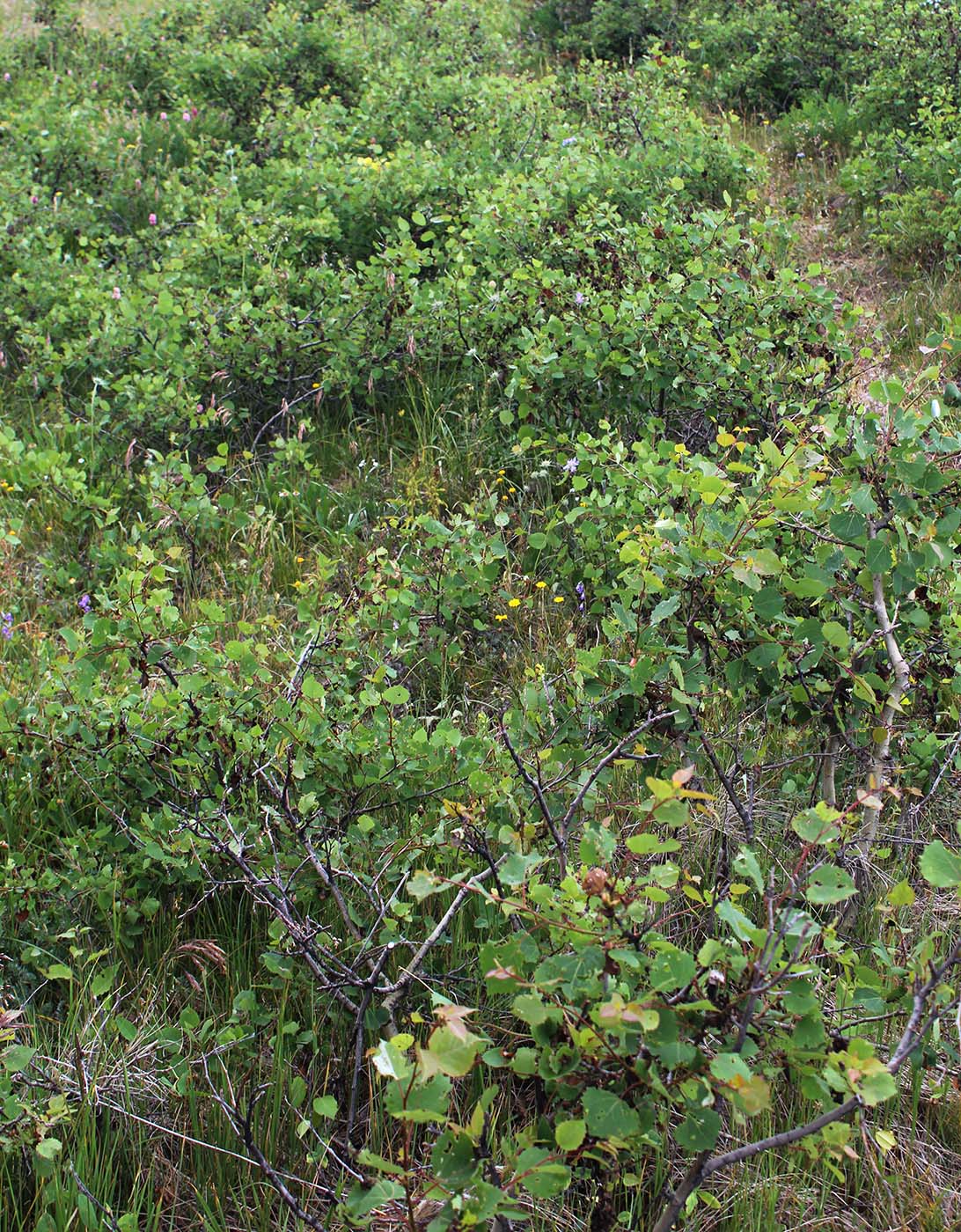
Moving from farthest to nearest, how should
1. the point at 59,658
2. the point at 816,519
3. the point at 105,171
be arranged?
the point at 105,171 → the point at 59,658 → the point at 816,519

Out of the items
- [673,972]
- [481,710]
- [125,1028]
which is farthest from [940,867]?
[481,710]

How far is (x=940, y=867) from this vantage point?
1466 millimetres

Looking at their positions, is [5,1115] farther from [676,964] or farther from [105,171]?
[105,171]

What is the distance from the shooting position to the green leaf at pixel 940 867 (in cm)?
146

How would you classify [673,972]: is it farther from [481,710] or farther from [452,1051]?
[481,710]

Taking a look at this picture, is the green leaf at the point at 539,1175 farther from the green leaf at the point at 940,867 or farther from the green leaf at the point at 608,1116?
the green leaf at the point at 940,867

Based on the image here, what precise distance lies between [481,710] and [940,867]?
6.11 feet

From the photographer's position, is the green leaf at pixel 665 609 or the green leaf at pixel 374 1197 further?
the green leaf at pixel 665 609

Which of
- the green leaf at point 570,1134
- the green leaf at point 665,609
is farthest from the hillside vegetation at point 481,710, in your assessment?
the green leaf at point 665,609

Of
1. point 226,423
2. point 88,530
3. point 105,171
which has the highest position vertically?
point 105,171

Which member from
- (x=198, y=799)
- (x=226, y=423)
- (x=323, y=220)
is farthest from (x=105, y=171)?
(x=198, y=799)

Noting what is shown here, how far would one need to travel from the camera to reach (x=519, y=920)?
1.92m

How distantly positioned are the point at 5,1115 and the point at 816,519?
212 centimetres

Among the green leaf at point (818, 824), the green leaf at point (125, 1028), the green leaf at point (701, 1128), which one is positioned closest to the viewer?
the green leaf at point (701, 1128)
